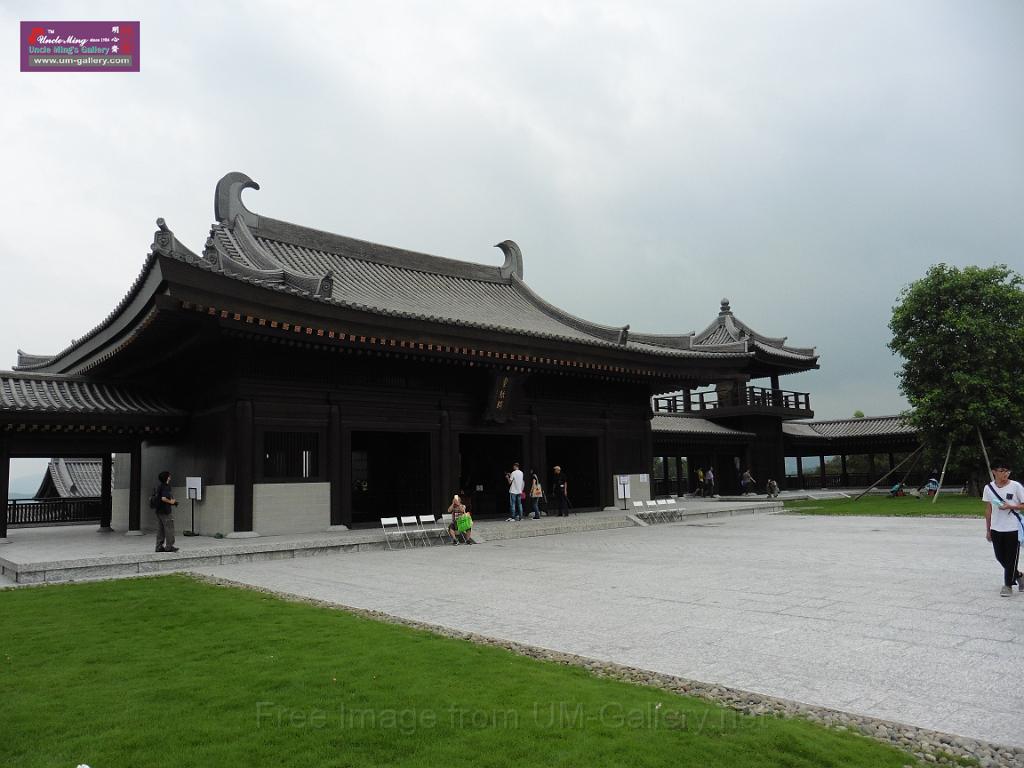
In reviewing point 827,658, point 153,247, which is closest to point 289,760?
point 827,658

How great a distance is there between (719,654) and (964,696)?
5.77 feet

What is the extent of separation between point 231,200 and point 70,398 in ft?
25.4

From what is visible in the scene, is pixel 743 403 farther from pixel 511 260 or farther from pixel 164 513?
pixel 164 513

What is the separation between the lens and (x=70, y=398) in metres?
16.0

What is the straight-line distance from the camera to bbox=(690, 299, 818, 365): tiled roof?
4225cm

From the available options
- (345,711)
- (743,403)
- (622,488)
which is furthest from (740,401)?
(345,711)

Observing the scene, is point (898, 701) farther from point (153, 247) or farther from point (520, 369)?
point (520, 369)

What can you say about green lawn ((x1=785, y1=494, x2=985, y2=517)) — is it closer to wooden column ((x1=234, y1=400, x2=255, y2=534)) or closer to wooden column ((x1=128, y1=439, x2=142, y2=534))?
wooden column ((x1=234, y1=400, x2=255, y2=534))

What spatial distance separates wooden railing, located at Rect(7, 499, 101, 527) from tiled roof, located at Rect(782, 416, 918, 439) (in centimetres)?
3453

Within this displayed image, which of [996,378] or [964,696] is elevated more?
[996,378]

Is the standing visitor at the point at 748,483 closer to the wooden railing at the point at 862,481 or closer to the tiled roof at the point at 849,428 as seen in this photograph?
the wooden railing at the point at 862,481

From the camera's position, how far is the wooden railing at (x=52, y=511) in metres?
24.5

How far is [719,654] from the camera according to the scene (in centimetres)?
595

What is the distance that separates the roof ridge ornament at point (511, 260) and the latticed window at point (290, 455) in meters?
12.9
